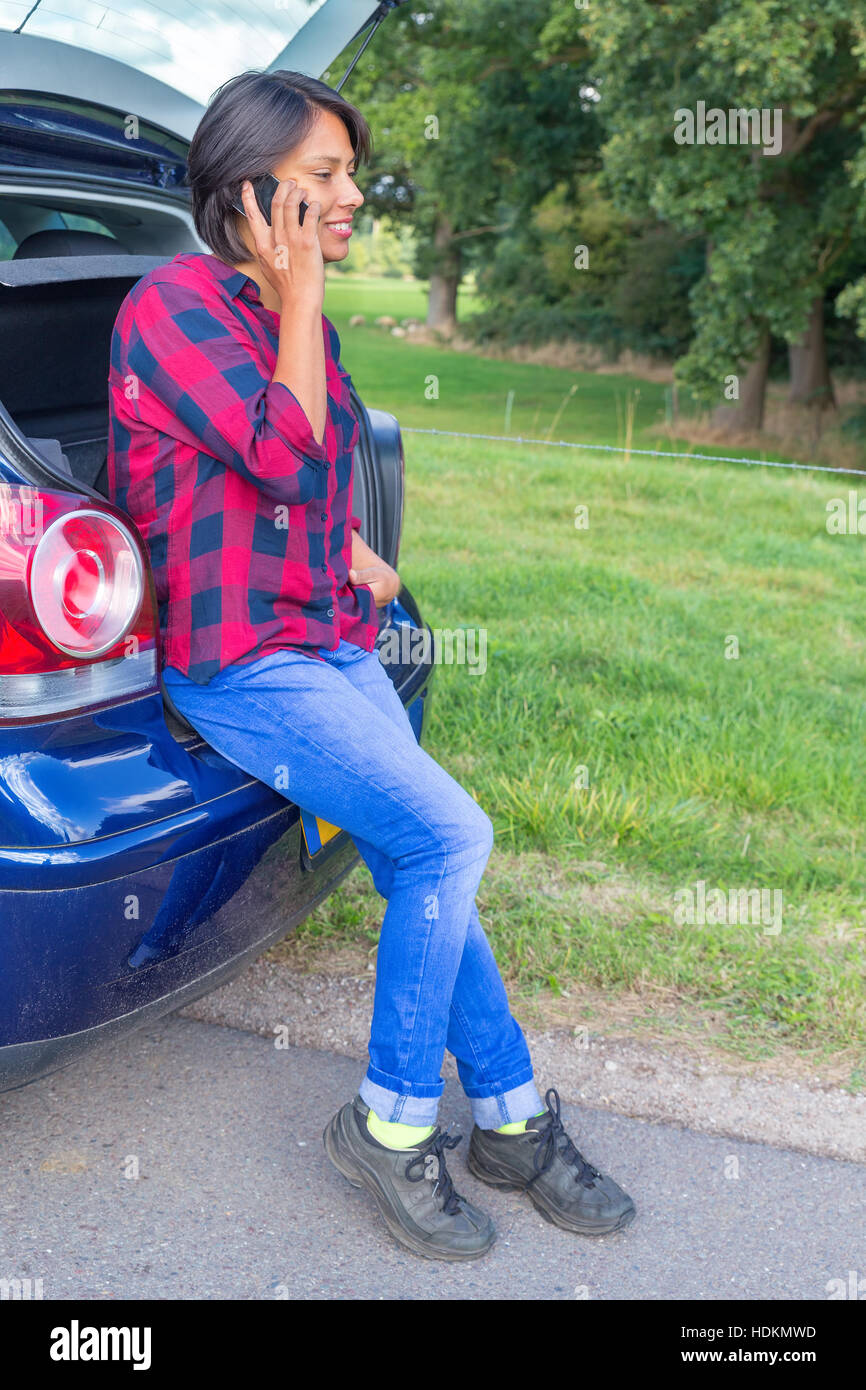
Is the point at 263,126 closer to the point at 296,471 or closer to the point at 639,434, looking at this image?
the point at 296,471

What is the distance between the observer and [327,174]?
2.08 metres

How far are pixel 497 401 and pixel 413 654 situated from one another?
89.3ft

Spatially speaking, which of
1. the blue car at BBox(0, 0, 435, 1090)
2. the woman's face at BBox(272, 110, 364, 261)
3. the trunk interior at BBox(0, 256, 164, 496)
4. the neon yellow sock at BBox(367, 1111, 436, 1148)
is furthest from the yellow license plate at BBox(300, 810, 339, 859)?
the woman's face at BBox(272, 110, 364, 261)

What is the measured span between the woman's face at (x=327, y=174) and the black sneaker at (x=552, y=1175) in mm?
1507

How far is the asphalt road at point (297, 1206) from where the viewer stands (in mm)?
2021

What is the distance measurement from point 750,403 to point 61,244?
2048 cm

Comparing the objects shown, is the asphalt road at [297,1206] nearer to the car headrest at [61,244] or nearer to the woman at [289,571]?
the woman at [289,571]

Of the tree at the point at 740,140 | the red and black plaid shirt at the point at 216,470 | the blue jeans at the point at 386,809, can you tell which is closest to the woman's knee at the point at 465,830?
the blue jeans at the point at 386,809

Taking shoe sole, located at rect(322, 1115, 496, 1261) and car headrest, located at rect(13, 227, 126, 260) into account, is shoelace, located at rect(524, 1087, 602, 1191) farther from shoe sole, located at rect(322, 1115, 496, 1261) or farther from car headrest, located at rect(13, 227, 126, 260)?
car headrest, located at rect(13, 227, 126, 260)

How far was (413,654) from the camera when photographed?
9.04ft

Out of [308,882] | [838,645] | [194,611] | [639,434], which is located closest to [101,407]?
[194,611]

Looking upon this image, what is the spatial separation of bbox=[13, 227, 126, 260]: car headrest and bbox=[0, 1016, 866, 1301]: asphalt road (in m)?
1.73

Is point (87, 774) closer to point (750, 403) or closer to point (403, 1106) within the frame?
point (403, 1106)

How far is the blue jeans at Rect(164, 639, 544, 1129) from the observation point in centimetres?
205
